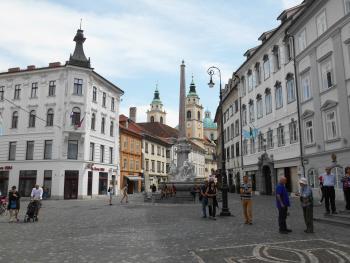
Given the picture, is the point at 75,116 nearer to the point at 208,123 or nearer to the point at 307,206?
the point at 307,206

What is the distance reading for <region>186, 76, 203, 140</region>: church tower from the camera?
115312 millimetres

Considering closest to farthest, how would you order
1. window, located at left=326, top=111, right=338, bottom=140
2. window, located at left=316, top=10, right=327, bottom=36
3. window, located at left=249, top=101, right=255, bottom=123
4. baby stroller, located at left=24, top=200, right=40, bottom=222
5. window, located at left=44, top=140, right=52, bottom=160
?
baby stroller, located at left=24, top=200, right=40, bottom=222, window, located at left=326, top=111, right=338, bottom=140, window, located at left=316, top=10, right=327, bottom=36, window, located at left=249, top=101, right=255, bottom=123, window, located at left=44, top=140, right=52, bottom=160

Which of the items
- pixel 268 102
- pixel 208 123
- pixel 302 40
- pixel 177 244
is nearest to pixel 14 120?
pixel 268 102

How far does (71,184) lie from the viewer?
37.3 meters

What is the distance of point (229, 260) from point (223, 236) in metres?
3.01

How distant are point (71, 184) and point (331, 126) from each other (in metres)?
27.0

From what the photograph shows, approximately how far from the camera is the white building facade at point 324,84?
20.7 m

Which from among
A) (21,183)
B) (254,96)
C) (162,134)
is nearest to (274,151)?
(254,96)

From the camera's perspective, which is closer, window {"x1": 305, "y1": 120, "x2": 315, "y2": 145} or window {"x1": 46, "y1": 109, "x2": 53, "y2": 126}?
window {"x1": 305, "y1": 120, "x2": 315, "y2": 145}

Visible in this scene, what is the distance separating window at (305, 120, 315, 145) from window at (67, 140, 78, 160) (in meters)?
24.4

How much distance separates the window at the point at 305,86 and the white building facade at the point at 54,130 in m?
22.2

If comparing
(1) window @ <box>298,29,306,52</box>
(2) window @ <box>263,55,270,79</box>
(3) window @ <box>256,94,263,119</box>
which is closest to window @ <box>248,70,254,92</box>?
(3) window @ <box>256,94,263,119</box>

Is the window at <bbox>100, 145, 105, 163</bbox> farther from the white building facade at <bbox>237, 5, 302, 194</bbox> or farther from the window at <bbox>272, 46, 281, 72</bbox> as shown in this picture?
the window at <bbox>272, 46, 281, 72</bbox>

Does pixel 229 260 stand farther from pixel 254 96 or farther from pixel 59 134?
pixel 59 134
